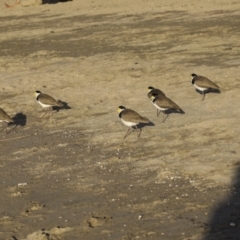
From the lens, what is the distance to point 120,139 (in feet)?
40.8

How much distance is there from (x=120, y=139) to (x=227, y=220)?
425cm

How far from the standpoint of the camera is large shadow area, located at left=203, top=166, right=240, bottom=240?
8.00 metres

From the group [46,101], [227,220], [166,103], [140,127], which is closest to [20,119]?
[46,101]

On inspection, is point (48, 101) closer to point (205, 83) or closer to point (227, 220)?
point (205, 83)

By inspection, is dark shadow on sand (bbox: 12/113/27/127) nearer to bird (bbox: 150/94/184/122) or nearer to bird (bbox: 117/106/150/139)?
bird (bbox: 117/106/150/139)

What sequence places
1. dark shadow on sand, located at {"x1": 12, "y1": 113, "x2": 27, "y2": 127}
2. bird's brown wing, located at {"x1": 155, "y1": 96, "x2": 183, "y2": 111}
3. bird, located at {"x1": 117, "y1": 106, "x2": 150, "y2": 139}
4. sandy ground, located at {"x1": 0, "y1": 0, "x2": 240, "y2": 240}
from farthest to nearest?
dark shadow on sand, located at {"x1": 12, "y1": 113, "x2": 27, "y2": 127}
bird's brown wing, located at {"x1": 155, "y1": 96, "x2": 183, "y2": 111}
bird, located at {"x1": 117, "y1": 106, "x2": 150, "y2": 139}
sandy ground, located at {"x1": 0, "y1": 0, "x2": 240, "y2": 240}

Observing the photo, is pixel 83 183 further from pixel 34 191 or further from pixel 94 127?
pixel 94 127

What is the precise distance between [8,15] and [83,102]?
16491mm

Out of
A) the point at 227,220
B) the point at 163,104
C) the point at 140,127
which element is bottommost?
the point at 140,127

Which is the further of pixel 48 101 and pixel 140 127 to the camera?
pixel 48 101

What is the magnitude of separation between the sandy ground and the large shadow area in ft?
0.04

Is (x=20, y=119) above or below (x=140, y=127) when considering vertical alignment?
below

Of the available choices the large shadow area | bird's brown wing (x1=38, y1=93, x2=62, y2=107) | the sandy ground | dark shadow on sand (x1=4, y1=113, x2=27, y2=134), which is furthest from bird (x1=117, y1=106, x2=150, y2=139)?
the large shadow area

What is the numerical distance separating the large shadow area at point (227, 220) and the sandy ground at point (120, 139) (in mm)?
13
